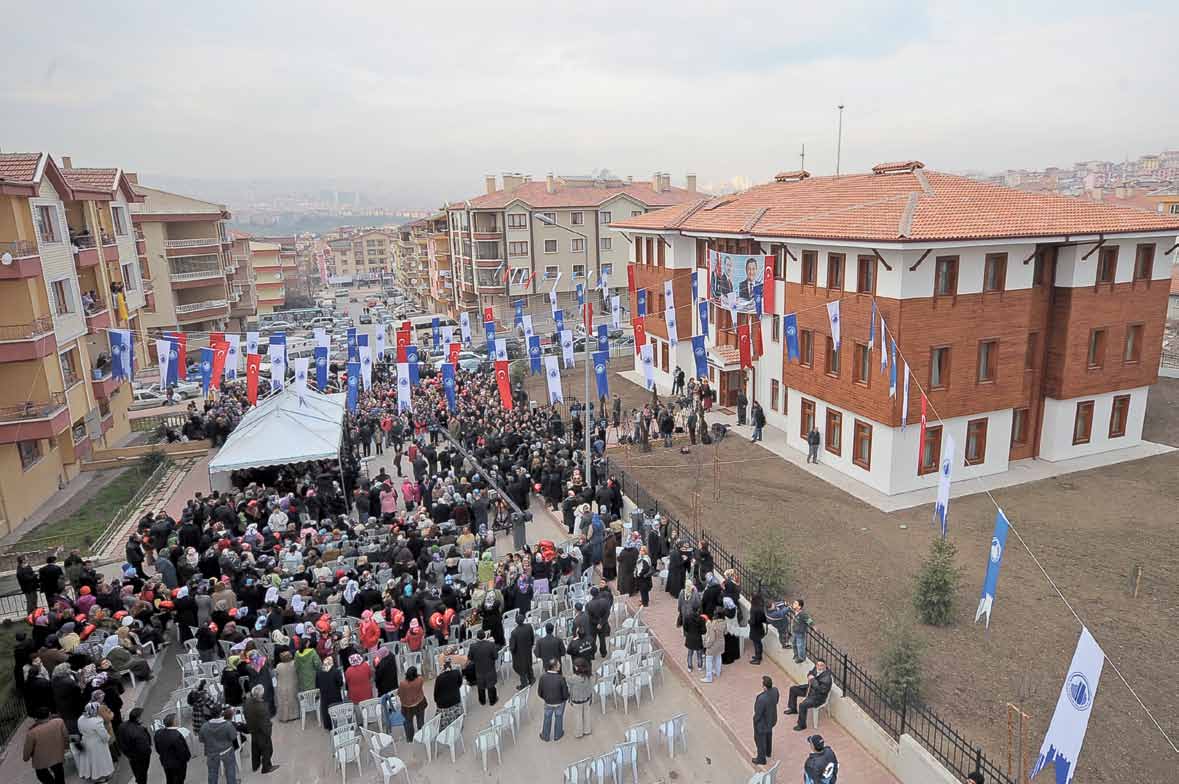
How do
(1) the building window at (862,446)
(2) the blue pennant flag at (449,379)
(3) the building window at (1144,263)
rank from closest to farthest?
(1) the building window at (862,446)
(3) the building window at (1144,263)
(2) the blue pennant flag at (449,379)

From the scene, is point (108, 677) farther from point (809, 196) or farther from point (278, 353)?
point (809, 196)

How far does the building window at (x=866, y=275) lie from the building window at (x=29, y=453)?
26.1 metres

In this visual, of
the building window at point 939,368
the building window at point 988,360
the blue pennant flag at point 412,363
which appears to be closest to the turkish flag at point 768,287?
the building window at point 939,368

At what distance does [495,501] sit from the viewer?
2036 cm

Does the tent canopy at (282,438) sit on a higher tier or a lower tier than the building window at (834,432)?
higher

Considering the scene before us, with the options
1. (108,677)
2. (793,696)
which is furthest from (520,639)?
(108,677)

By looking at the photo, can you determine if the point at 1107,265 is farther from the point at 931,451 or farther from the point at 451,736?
the point at 451,736

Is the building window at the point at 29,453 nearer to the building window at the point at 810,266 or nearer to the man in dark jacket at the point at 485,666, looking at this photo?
the man in dark jacket at the point at 485,666

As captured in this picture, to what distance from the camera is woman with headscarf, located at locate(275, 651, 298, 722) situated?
37.7 ft

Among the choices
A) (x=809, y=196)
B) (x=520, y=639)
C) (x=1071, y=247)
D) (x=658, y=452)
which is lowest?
(x=658, y=452)

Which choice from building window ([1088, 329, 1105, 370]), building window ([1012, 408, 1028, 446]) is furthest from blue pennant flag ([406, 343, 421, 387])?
building window ([1088, 329, 1105, 370])

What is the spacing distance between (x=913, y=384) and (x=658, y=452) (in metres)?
9.31

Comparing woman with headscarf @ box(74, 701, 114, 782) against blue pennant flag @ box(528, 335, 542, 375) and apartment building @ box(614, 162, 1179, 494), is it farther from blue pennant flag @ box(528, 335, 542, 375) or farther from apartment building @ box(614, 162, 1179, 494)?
apartment building @ box(614, 162, 1179, 494)

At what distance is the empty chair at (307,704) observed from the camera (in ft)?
38.2
